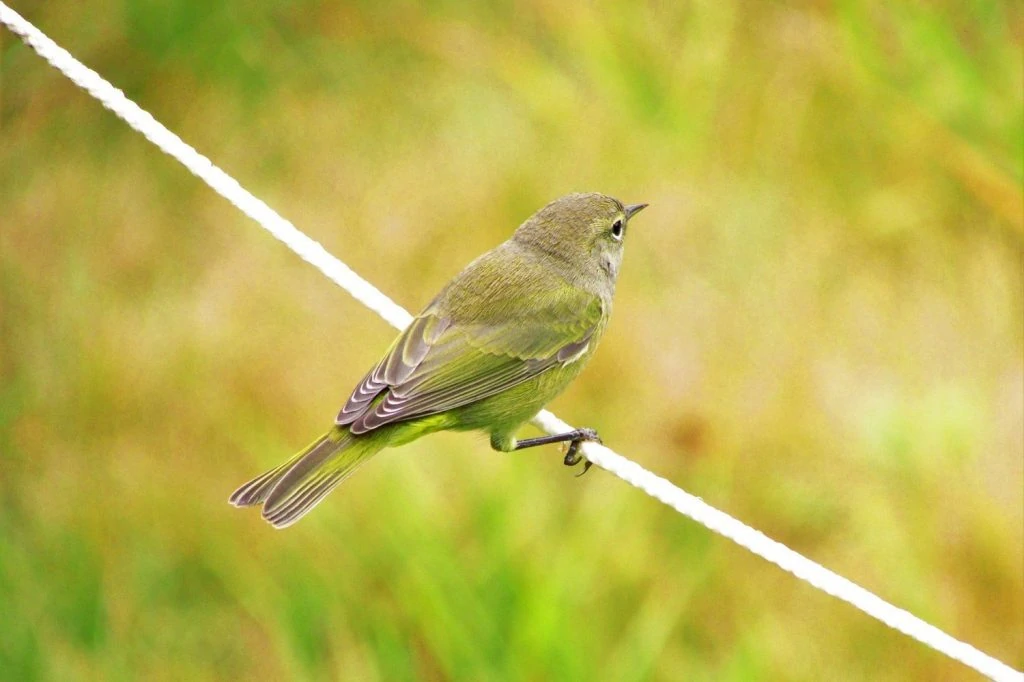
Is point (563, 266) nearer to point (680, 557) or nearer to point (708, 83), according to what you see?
point (680, 557)

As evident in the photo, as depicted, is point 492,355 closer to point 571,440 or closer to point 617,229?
point 571,440

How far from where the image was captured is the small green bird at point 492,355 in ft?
11.0

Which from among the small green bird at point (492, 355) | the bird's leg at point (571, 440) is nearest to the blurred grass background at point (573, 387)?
the bird's leg at point (571, 440)

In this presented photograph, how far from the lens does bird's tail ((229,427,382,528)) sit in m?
3.20

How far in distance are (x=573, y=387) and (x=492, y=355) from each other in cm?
117

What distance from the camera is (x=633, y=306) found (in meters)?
5.11

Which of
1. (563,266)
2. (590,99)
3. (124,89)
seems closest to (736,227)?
(590,99)

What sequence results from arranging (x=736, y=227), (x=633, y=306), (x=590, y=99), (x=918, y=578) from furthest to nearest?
(x=590, y=99)
(x=736, y=227)
(x=633, y=306)
(x=918, y=578)

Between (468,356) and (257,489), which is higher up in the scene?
(468,356)

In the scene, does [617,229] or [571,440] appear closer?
[571,440]

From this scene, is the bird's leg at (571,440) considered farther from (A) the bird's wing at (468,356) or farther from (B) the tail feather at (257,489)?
(B) the tail feather at (257,489)

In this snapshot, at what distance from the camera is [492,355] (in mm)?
3711

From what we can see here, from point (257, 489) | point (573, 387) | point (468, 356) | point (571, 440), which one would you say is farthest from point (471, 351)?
point (573, 387)

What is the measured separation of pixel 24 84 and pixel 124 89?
0.38 meters
